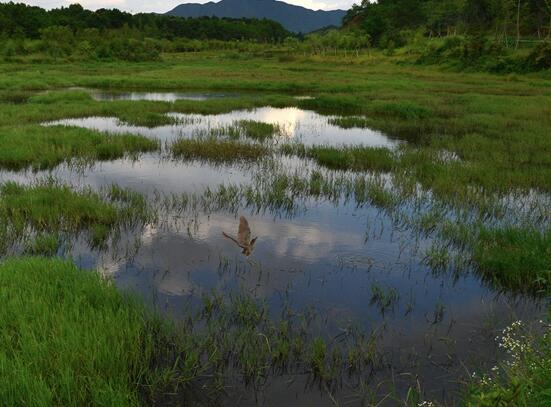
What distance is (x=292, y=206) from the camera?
1206cm

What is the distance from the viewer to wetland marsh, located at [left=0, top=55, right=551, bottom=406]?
224 inches

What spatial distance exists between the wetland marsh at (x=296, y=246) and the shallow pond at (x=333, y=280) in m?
0.04

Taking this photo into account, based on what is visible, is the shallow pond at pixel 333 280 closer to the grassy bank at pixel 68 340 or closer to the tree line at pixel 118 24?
the grassy bank at pixel 68 340

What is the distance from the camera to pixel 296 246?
31.9 feet

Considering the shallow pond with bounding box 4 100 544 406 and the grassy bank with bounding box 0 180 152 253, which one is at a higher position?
the grassy bank with bounding box 0 180 152 253

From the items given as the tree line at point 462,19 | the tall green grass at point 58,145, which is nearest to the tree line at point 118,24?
the tree line at point 462,19

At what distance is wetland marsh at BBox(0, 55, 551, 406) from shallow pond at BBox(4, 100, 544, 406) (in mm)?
38

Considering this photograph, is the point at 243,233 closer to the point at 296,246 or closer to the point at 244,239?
the point at 244,239

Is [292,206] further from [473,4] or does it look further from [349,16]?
[349,16]

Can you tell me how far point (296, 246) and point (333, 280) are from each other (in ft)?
5.50

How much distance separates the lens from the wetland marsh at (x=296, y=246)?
568 cm

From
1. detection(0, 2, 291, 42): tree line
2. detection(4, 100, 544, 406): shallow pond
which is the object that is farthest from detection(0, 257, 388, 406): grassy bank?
detection(0, 2, 291, 42): tree line

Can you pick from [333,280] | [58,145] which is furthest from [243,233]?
[58,145]

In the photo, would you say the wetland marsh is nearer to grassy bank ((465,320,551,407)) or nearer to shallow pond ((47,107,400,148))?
shallow pond ((47,107,400,148))
